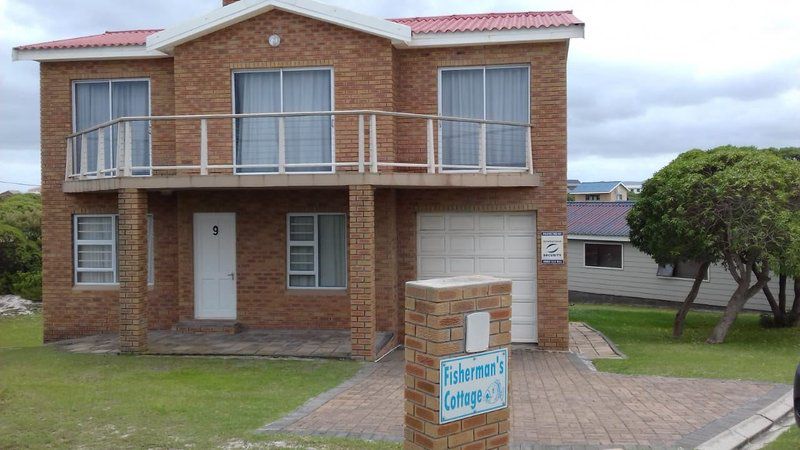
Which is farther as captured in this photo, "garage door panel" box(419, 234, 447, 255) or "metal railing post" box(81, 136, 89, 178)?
"garage door panel" box(419, 234, 447, 255)

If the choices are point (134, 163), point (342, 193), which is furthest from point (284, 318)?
point (134, 163)

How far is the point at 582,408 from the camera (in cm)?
816

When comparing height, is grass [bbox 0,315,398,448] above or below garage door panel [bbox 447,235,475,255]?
below

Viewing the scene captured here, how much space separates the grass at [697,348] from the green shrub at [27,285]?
18.3 meters

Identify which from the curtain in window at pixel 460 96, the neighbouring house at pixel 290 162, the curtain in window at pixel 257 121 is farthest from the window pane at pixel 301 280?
the curtain in window at pixel 460 96

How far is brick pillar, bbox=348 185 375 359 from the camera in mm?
11180

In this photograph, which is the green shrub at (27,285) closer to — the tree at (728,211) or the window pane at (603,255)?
the window pane at (603,255)

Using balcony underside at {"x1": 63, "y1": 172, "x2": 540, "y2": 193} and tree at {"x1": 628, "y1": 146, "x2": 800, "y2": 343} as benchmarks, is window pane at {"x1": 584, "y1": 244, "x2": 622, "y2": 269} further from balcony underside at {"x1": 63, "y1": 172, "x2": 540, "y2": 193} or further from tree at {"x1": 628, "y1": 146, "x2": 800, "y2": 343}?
balcony underside at {"x1": 63, "y1": 172, "x2": 540, "y2": 193}

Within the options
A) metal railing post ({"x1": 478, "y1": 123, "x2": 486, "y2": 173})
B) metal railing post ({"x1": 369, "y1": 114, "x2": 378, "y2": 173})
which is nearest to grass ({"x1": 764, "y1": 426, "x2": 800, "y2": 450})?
metal railing post ({"x1": 478, "y1": 123, "x2": 486, "y2": 173})

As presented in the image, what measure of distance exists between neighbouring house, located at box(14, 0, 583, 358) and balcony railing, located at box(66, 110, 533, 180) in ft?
0.13

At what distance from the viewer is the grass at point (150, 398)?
6.81m

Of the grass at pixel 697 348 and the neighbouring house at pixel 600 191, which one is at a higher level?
the neighbouring house at pixel 600 191

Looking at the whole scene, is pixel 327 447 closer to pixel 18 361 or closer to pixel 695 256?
pixel 18 361

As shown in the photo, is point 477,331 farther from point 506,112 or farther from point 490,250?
point 506,112
